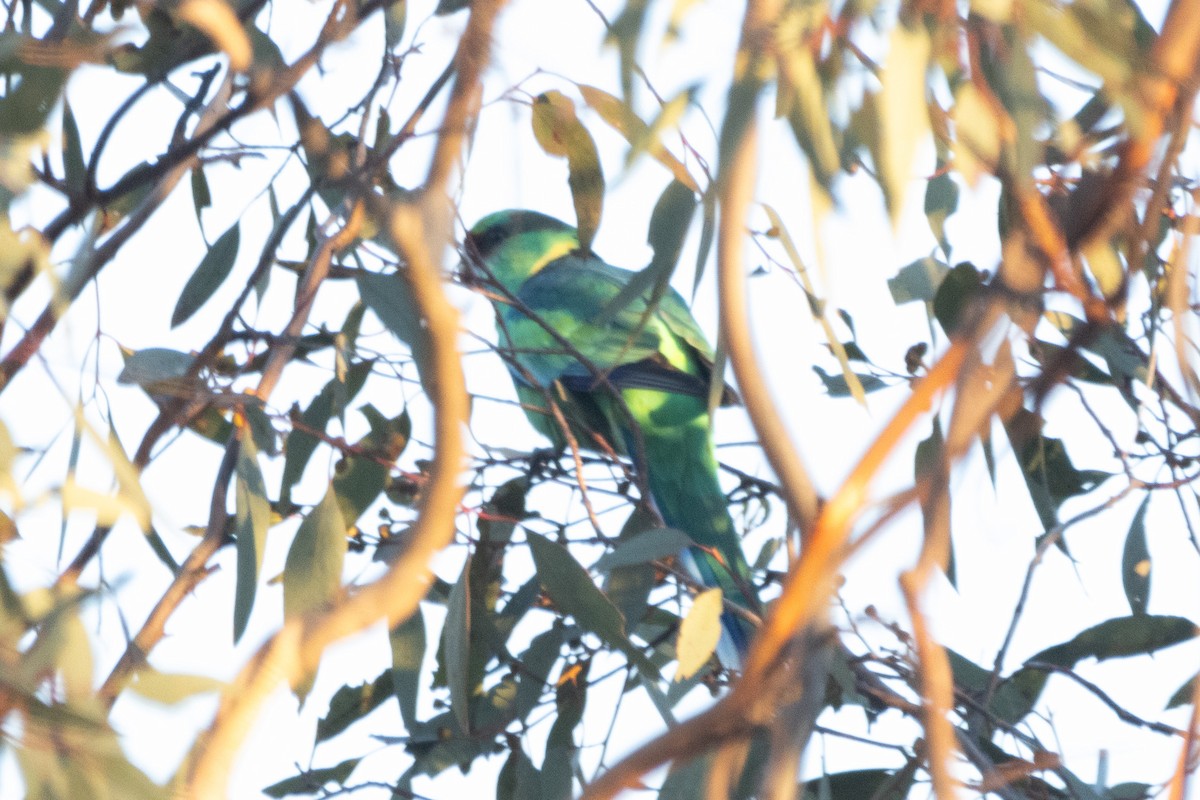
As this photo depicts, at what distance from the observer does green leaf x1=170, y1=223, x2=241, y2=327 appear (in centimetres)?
171

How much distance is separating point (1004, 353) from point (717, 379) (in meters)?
0.23

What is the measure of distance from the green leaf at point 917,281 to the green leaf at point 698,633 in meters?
0.50

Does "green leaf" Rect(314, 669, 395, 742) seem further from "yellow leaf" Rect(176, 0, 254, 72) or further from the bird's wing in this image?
"yellow leaf" Rect(176, 0, 254, 72)

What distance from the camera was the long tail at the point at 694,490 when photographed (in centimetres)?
228

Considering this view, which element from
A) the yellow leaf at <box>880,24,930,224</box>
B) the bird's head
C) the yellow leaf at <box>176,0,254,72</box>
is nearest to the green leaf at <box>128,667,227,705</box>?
the yellow leaf at <box>176,0,254,72</box>

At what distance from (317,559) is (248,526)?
3.0 inches

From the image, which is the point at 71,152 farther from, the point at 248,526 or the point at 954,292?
the point at 954,292

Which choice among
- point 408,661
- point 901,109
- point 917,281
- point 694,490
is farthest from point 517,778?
point 901,109

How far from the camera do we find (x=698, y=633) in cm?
135

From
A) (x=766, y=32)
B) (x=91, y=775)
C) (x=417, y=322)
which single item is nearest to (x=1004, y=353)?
(x=766, y=32)

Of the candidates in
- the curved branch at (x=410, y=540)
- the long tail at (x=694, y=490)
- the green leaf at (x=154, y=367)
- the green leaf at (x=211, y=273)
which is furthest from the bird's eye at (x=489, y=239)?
the curved branch at (x=410, y=540)

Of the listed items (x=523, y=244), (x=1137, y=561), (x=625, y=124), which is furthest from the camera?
(x=523, y=244)

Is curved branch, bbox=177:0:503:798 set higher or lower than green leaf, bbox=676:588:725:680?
lower

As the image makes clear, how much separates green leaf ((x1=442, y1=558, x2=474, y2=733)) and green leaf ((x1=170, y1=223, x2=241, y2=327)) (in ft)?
1.48
